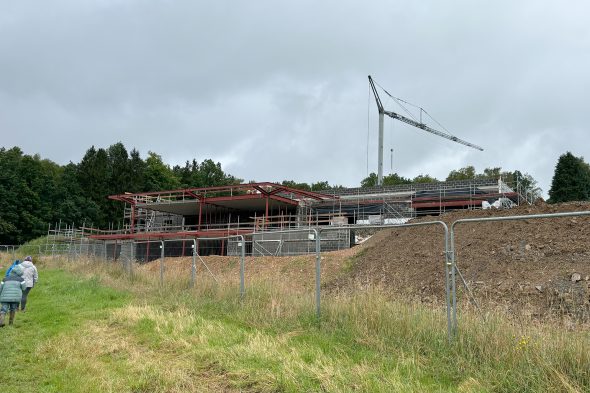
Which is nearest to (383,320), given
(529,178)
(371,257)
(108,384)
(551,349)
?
(551,349)

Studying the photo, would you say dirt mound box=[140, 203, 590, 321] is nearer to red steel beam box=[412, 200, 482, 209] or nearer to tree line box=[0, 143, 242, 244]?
red steel beam box=[412, 200, 482, 209]

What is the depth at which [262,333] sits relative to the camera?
→ 26.7 ft

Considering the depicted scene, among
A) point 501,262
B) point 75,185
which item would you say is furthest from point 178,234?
point 75,185

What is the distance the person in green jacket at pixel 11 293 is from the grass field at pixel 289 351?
2.18ft

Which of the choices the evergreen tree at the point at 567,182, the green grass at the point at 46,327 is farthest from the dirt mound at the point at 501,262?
the evergreen tree at the point at 567,182

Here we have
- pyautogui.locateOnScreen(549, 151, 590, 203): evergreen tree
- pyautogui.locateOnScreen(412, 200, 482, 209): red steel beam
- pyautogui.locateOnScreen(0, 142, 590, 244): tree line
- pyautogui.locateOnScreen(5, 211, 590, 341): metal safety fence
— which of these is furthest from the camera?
pyautogui.locateOnScreen(0, 142, 590, 244): tree line

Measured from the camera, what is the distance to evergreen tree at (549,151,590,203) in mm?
55250

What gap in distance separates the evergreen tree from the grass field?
54213mm

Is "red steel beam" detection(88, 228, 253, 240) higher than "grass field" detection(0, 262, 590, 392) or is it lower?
higher

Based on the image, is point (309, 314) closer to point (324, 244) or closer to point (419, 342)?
point (419, 342)

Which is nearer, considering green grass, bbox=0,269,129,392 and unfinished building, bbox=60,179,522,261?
green grass, bbox=0,269,129,392

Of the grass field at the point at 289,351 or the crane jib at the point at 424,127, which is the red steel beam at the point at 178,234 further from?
the crane jib at the point at 424,127

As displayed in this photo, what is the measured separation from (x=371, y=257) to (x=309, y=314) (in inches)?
492

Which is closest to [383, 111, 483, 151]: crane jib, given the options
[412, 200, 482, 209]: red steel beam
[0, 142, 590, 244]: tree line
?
[0, 142, 590, 244]: tree line
